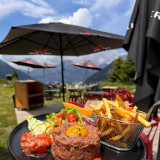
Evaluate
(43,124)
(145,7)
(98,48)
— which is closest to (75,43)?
(98,48)

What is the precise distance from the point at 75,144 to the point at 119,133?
335 mm

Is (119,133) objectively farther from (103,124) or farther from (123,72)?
(123,72)

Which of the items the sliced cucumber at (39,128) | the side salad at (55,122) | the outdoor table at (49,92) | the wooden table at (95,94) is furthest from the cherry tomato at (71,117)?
the outdoor table at (49,92)

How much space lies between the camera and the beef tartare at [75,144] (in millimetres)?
752

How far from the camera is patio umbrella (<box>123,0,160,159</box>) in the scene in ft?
4.45

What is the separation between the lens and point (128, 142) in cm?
93

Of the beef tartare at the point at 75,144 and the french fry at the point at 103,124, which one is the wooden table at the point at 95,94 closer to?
the french fry at the point at 103,124

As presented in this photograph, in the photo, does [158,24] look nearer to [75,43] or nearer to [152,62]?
[152,62]

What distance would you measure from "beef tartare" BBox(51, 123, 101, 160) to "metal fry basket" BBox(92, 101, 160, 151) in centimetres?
14

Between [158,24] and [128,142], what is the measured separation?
1.11 m

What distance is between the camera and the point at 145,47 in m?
1.54

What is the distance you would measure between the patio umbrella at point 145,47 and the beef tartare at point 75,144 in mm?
885

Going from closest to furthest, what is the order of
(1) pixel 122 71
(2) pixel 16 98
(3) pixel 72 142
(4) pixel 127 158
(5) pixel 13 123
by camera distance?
(3) pixel 72 142 → (4) pixel 127 158 → (5) pixel 13 123 → (2) pixel 16 98 → (1) pixel 122 71

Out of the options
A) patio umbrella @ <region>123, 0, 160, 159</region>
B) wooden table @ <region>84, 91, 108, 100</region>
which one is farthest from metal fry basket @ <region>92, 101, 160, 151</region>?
wooden table @ <region>84, 91, 108, 100</region>
